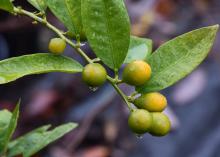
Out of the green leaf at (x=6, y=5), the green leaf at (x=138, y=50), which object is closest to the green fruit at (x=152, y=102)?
the green leaf at (x=138, y=50)

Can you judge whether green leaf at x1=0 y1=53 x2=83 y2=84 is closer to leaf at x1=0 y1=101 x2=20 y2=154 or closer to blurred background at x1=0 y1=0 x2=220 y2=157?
leaf at x1=0 y1=101 x2=20 y2=154

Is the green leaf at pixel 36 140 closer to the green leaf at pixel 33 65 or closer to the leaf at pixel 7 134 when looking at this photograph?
the leaf at pixel 7 134

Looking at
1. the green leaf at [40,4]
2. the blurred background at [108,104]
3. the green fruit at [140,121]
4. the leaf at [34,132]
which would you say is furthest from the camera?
the blurred background at [108,104]

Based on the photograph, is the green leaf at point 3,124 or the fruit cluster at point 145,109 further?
the green leaf at point 3,124

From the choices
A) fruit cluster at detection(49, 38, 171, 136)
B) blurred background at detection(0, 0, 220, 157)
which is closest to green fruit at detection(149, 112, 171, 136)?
fruit cluster at detection(49, 38, 171, 136)

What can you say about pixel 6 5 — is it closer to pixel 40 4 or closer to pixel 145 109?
pixel 40 4
